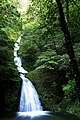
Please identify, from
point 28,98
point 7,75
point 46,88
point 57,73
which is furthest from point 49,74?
point 7,75

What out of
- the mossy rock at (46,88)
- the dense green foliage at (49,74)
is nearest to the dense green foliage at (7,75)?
the dense green foliage at (49,74)

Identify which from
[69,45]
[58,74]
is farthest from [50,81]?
[69,45]

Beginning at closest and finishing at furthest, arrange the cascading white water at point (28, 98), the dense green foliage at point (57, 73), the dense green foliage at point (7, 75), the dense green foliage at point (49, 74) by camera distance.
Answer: the dense green foliage at point (49, 74) → the dense green foliage at point (7, 75) → the dense green foliage at point (57, 73) → the cascading white water at point (28, 98)

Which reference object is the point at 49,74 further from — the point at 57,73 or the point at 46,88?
the point at 46,88

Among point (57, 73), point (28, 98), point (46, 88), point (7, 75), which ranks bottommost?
point (28, 98)

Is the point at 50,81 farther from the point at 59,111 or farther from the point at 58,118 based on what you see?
the point at 58,118

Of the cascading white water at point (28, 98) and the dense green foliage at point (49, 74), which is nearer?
the dense green foliage at point (49, 74)

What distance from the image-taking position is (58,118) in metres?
10.5

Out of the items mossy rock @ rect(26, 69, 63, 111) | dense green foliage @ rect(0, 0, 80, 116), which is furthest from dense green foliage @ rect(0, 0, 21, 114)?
mossy rock @ rect(26, 69, 63, 111)

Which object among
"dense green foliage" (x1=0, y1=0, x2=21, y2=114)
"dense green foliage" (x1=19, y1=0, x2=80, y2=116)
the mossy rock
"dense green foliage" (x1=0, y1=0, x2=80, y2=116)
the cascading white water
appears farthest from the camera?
the mossy rock

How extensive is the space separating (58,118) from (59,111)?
6.83 feet

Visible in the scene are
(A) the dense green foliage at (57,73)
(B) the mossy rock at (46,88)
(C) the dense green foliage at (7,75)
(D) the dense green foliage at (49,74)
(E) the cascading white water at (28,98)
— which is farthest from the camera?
(B) the mossy rock at (46,88)

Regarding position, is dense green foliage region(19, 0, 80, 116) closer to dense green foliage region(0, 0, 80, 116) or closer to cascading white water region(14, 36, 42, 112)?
dense green foliage region(0, 0, 80, 116)

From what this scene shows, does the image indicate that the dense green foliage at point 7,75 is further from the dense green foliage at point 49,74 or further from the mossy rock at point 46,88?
the mossy rock at point 46,88
